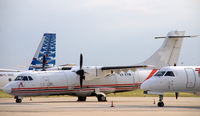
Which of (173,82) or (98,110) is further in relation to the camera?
(173,82)

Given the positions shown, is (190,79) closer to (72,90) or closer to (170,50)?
(170,50)

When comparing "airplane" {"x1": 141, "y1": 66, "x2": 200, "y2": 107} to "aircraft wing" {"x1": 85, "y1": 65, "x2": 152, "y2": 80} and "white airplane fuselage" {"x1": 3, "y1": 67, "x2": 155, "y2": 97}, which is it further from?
"white airplane fuselage" {"x1": 3, "y1": 67, "x2": 155, "y2": 97}

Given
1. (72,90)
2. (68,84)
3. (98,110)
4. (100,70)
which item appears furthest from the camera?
(100,70)

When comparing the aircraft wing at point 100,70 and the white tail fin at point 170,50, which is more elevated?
the white tail fin at point 170,50

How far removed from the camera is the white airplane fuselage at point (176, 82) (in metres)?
25.3

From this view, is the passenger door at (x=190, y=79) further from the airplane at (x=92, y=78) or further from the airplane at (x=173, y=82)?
the airplane at (x=92, y=78)

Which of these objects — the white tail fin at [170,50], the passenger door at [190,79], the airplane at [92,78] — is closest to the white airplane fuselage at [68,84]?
the airplane at [92,78]

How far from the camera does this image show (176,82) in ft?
83.4

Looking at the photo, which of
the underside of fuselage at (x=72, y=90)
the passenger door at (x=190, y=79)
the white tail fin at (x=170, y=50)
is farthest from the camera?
the white tail fin at (x=170, y=50)

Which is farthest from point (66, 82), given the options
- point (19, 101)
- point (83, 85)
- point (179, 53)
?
point (179, 53)

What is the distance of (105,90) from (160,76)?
10876 millimetres

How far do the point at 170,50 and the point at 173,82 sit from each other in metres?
11.5

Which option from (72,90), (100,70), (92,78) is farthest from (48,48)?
(72,90)

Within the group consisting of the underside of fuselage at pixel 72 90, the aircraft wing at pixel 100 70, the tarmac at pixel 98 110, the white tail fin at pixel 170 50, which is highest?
the white tail fin at pixel 170 50
